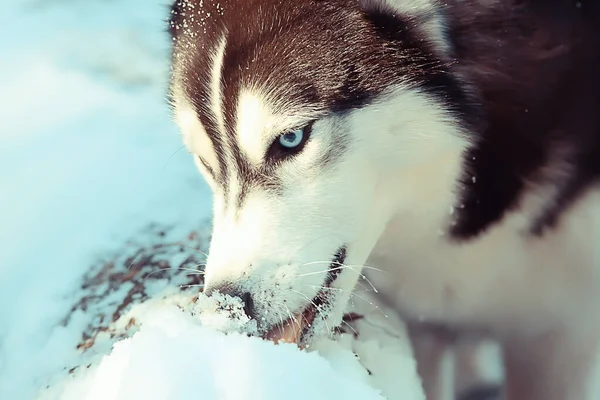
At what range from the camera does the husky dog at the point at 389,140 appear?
0.96 metres

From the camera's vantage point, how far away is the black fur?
0.97 m

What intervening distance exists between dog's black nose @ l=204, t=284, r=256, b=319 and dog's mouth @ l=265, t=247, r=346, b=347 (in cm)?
7

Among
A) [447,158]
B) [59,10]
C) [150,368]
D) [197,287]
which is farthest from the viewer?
[59,10]

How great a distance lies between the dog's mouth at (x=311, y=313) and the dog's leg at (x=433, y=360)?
49 cm

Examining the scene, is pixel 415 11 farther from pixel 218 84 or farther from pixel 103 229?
pixel 103 229

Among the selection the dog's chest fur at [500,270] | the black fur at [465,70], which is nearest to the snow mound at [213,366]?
the black fur at [465,70]

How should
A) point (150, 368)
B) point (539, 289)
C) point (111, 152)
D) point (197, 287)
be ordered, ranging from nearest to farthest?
point (150, 368) → point (539, 289) → point (197, 287) → point (111, 152)

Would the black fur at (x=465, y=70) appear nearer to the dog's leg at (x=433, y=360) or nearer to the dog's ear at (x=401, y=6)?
the dog's ear at (x=401, y=6)

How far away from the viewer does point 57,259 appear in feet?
4.94

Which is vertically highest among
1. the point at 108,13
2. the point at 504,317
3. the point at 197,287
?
the point at 108,13

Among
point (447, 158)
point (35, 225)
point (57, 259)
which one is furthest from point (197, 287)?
point (447, 158)

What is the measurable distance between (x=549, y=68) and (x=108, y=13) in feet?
5.19

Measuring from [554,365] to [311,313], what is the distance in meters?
0.65

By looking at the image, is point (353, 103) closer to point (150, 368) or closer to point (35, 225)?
point (150, 368)
